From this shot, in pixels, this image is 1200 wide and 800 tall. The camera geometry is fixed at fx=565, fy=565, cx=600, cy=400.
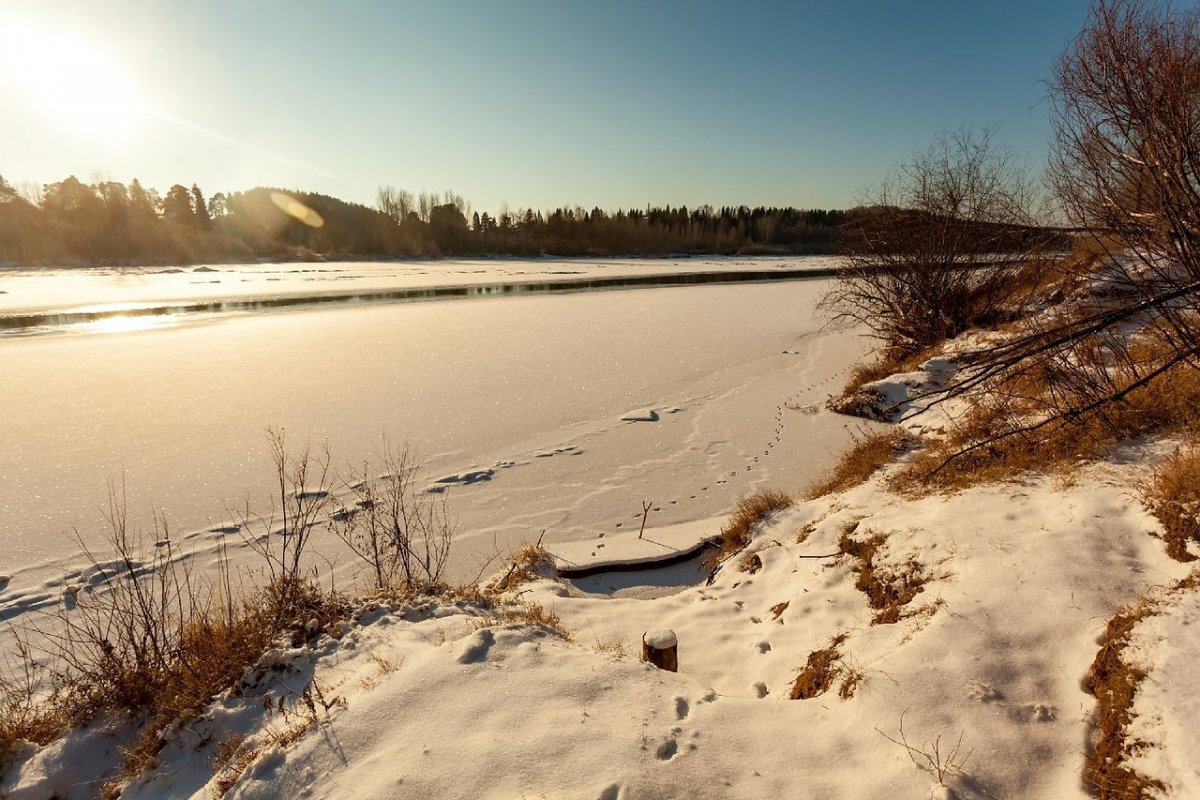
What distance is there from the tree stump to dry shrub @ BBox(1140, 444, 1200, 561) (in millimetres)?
2571

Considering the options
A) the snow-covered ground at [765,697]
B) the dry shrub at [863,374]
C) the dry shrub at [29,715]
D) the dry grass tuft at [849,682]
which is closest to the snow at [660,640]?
the snow-covered ground at [765,697]

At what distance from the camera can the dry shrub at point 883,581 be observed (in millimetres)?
3404

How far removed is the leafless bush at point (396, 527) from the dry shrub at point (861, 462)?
3909 millimetres

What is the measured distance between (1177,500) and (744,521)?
→ 3.08 meters

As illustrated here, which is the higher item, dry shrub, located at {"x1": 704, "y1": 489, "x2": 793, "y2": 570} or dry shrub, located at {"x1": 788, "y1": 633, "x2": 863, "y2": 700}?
dry shrub, located at {"x1": 788, "y1": 633, "x2": 863, "y2": 700}

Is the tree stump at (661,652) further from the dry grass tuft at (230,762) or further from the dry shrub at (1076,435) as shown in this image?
the dry shrub at (1076,435)

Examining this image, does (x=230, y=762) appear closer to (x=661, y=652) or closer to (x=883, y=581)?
(x=661, y=652)

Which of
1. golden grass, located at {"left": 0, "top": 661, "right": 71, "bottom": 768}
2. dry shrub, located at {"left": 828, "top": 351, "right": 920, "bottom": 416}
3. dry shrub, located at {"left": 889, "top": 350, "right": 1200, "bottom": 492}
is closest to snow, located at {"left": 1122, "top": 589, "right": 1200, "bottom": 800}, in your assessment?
dry shrub, located at {"left": 889, "top": 350, "right": 1200, "bottom": 492}

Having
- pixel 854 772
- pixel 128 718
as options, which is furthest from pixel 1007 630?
pixel 128 718

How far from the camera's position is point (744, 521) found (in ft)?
18.2

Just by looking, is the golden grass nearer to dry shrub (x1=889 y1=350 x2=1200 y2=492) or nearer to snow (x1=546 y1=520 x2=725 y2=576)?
snow (x1=546 y1=520 x2=725 y2=576)

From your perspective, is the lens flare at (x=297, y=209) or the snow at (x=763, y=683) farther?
the lens flare at (x=297, y=209)

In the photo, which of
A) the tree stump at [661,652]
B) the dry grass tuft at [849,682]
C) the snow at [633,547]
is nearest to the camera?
the dry grass tuft at [849,682]

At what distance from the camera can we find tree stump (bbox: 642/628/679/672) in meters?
3.13
